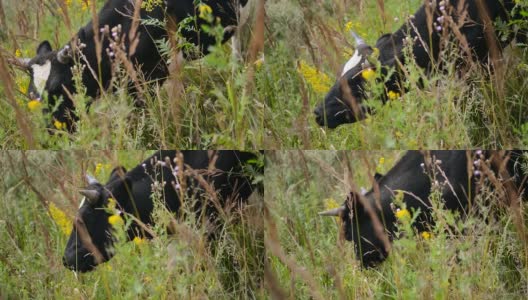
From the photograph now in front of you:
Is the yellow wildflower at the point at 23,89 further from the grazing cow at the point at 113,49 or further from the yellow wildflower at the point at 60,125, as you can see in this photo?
the yellow wildflower at the point at 60,125

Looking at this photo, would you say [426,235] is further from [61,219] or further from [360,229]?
[61,219]

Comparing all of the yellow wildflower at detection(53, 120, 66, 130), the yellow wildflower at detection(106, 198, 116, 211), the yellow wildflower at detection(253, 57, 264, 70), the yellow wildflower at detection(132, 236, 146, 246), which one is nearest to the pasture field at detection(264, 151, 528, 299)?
the yellow wildflower at detection(253, 57, 264, 70)

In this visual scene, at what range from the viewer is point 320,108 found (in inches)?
127

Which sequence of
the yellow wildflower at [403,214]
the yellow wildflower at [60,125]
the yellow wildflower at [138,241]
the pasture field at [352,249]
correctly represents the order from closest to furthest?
1. the yellow wildflower at [403,214]
2. the pasture field at [352,249]
3. the yellow wildflower at [138,241]
4. the yellow wildflower at [60,125]

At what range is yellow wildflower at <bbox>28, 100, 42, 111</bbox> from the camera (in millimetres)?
3498

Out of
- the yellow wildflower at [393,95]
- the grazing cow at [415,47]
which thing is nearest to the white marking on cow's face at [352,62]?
the grazing cow at [415,47]

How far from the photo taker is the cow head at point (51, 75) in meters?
3.54

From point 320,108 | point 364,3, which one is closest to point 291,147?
point 320,108

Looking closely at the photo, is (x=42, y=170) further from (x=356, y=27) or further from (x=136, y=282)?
(x=356, y=27)

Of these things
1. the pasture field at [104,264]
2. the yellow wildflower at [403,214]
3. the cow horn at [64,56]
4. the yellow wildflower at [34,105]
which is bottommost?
the pasture field at [104,264]

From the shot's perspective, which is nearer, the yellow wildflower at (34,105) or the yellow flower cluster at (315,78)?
the yellow flower cluster at (315,78)

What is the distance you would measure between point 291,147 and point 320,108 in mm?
187

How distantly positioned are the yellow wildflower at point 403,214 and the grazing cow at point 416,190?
0.10m

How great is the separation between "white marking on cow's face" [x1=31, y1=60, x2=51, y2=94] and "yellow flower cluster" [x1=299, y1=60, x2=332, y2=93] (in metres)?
1.08
